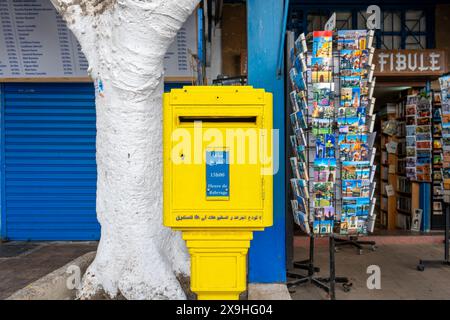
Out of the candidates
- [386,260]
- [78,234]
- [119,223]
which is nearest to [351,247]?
[386,260]

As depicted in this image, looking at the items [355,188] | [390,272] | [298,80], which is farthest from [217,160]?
[390,272]

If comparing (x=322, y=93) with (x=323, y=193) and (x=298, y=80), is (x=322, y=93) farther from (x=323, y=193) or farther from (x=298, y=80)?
(x=323, y=193)

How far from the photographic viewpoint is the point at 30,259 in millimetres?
5516

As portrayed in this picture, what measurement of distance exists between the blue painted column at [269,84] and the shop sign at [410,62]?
343 cm

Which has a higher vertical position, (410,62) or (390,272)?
(410,62)

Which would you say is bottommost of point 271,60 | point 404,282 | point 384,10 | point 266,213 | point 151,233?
point 404,282

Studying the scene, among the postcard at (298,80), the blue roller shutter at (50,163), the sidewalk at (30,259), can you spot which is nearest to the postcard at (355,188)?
the postcard at (298,80)

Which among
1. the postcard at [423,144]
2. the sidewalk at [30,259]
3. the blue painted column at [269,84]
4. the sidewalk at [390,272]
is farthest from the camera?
the postcard at [423,144]

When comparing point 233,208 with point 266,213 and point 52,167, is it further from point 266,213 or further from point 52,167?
point 52,167

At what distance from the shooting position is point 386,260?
5559 mm

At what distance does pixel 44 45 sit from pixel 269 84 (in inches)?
165

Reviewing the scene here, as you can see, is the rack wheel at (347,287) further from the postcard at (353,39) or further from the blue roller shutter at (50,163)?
the blue roller shutter at (50,163)

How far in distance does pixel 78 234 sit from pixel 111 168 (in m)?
3.19

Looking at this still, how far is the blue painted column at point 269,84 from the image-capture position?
12.7ft
